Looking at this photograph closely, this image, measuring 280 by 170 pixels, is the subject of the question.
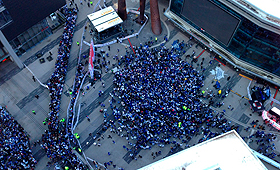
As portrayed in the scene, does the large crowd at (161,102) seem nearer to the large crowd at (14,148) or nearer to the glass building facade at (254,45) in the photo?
the glass building facade at (254,45)

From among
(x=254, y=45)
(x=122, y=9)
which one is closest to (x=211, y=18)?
(x=254, y=45)

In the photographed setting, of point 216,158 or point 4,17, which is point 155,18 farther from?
point 216,158

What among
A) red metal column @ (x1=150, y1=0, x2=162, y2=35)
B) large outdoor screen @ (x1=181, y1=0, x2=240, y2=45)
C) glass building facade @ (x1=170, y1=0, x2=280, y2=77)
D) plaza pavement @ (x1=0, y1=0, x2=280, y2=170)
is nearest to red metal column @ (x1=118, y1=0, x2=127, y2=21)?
plaza pavement @ (x1=0, y1=0, x2=280, y2=170)

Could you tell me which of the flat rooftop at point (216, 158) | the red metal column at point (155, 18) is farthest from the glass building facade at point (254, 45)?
the flat rooftop at point (216, 158)

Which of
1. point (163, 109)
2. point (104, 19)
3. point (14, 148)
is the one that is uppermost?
point (104, 19)

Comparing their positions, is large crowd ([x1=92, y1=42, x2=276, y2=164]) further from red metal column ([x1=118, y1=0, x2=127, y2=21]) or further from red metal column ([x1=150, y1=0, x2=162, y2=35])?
red metal column ([x1=118, y1=0, x2=127, y2=21])

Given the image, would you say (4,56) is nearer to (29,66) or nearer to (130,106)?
(29,66)
